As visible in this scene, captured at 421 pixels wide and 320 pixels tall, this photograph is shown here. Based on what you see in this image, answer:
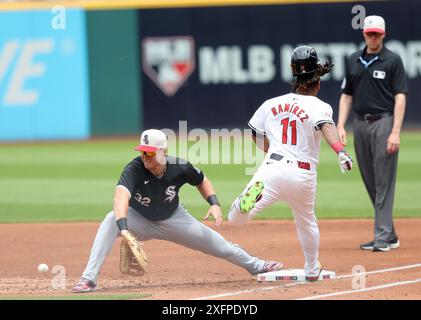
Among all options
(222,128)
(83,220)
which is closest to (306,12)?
(222,128)

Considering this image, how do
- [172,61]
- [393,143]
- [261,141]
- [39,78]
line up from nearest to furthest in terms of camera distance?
[261,141]
[393,143]
[39,78]
[172,61]

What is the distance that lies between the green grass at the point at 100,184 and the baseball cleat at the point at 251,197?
4.66 m

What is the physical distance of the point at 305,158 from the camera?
7.21 metres

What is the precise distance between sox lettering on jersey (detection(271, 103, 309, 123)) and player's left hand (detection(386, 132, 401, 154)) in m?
1.97

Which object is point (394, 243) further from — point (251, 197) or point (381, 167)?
point (251, 197)

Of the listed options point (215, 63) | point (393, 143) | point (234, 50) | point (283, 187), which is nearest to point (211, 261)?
point (393, 143)

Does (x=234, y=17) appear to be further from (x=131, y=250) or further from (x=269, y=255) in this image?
(x=131, y=250)

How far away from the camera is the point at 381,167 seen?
9109mm

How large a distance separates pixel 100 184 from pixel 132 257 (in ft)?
24.6

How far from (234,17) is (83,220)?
10.5 metres

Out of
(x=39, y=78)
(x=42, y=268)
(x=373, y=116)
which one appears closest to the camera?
(x=42, y=268)

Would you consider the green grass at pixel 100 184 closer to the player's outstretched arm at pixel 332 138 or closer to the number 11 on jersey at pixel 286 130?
the number 11 on jersey at pixel 286 130

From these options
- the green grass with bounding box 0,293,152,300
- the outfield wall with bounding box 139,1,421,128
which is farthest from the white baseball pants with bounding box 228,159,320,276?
the outfield wall with bounding box 139,1,421,128

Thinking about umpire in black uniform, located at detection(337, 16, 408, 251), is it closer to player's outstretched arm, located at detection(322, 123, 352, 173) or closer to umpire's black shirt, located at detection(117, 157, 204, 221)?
player's outstretched arm, located at detection(322, 123, 352, 173)
